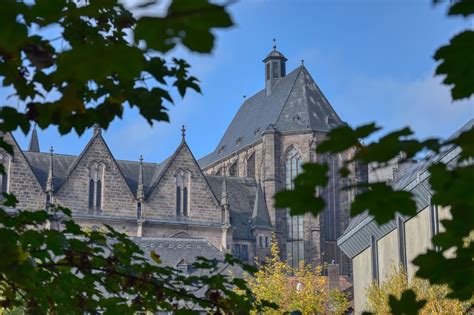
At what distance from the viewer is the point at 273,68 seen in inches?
3275

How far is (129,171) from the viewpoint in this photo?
66000 millimetres

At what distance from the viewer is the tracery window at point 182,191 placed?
63469mm

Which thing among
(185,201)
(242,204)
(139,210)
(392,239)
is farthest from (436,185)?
(242,204)

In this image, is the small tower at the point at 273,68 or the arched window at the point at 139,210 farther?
the small tower at the point at 273,68

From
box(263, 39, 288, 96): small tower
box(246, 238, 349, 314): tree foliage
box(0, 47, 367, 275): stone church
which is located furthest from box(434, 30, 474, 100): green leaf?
box(263, 39, 288, 96): small tower

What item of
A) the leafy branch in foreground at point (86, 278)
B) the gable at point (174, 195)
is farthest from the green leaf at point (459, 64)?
the gable at point (174, 195)

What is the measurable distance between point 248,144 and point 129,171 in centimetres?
1330

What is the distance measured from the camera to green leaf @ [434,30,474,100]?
284 cm

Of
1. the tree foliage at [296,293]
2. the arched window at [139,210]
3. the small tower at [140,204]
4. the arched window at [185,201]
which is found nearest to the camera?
the tree foliage at [296,293]

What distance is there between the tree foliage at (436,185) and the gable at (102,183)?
191ft

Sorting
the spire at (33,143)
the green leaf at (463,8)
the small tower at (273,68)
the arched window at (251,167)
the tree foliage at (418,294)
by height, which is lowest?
the green leaf at (463,8)

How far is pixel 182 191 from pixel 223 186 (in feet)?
10.3

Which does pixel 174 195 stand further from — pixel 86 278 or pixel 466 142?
pixel 466 142

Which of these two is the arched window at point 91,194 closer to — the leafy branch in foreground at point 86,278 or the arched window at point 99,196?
the arched window at point 99,196
